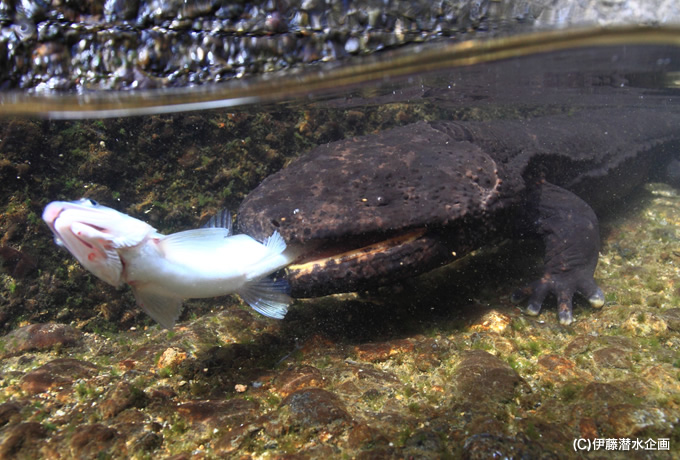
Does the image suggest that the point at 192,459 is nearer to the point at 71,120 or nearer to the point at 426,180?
the point at 426,180

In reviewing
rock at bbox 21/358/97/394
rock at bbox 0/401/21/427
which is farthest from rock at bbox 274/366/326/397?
rock at bbox 0/401/21/427

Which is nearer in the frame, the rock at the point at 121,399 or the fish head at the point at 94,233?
the fish head at the point at 94,233

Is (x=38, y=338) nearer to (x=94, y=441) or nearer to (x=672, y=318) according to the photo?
(x=94, y=441)

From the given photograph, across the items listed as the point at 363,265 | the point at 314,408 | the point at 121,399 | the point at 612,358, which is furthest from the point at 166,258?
the point at 612,358

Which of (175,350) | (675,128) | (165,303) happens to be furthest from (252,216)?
(675,128)

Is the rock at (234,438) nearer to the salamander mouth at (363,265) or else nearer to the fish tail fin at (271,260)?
the fish tail fin at (271,260)

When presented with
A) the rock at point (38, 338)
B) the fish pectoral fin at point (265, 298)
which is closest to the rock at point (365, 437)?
the fish pectoral fin at point (265, 298)
